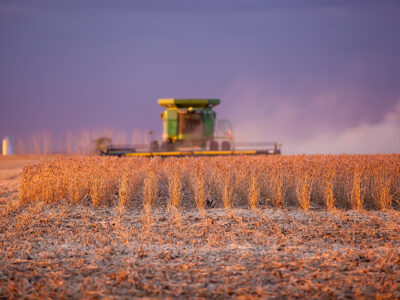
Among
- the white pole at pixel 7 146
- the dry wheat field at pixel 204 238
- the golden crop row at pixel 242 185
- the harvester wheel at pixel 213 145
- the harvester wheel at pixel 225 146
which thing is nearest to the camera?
the dry wheat field at pixel 204 238

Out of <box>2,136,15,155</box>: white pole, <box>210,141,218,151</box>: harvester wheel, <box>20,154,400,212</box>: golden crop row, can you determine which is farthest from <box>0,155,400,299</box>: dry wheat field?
<box>2,136,15,155</box>: white pole

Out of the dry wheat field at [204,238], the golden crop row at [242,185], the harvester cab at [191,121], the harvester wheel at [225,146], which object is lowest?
the dry wheat field at [204,238]

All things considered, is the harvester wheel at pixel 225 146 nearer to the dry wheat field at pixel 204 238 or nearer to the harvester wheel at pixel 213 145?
the harvester wheel at pixel 213 145

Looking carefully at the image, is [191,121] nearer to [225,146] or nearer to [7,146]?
→ [225,146]

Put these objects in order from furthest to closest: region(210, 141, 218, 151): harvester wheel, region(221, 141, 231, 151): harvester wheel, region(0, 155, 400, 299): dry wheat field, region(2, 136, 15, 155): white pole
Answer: region(2, 136, 15, 155): white pole
region(210, 141, 218, 151): harvester wheel
region(221, 141, 231, 151): harvester wheel
region(0, 155, 400, 299): dry wheat field

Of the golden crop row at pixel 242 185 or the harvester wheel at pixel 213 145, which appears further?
the harvester wheel at pixel 213 145

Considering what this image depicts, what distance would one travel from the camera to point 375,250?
507 cm

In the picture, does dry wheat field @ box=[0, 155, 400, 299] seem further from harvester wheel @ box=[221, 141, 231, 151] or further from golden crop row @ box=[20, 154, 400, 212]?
harvester wheel @ box=[221, 141, 231, 151]

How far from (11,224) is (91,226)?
1.39 metres

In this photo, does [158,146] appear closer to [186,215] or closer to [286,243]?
[186,215]

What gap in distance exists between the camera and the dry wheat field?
383 centimetres

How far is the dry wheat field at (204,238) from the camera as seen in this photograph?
3.83 m

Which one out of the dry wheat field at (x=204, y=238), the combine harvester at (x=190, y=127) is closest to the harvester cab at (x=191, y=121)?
the combine harvester at (x=190, y=127)

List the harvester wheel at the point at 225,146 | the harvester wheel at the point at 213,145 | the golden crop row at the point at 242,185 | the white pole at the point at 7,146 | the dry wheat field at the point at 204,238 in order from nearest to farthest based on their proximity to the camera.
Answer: the dry wheat field at the point at 204,238, the golden crop row at the point at 242,185, the harvester wheel at the point at 225,146, the harvester wheel at the point at 213,145, the white pole at the point at 7,146
